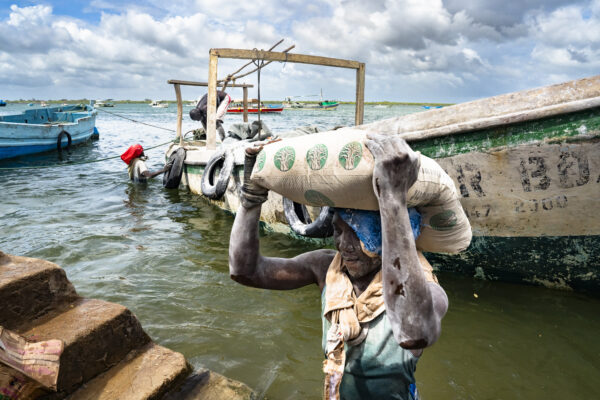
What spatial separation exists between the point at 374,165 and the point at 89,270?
4.87m

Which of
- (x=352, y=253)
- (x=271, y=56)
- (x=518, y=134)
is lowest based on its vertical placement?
(x=352, y=253)

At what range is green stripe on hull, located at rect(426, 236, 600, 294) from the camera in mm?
3639

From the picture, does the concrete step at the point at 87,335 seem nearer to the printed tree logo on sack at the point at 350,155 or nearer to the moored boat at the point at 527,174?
the printed tree logo on sack at the point at 350,155

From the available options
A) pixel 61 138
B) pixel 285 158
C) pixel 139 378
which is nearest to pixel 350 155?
pixel 285 158

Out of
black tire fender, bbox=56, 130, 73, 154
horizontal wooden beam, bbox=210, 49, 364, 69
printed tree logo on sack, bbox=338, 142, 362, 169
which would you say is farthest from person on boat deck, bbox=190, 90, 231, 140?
black tire fender, bbox=56, 130, 73, 154

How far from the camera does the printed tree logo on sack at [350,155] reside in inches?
49.5

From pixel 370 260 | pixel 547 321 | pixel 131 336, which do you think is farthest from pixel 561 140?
pixel 131 336

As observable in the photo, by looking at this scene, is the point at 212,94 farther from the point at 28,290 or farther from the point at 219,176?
the point at 28,290

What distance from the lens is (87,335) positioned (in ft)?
7.18

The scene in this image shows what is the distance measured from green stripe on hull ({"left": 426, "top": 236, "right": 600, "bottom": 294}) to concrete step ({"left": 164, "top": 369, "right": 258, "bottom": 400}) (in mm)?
2821

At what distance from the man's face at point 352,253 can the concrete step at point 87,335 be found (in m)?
1.58

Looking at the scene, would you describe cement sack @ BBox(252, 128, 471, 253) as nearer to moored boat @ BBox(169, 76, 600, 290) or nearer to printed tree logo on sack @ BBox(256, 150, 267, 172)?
printed tree logo on sack @ BBox(256, 150, 267, 172)

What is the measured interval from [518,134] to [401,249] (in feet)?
9.44

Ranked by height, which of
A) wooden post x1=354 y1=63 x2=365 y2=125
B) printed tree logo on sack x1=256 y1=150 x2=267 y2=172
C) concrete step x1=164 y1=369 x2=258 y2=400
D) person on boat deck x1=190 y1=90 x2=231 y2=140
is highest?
wooden post x1=354 y1=63 x2=365 y2=125
